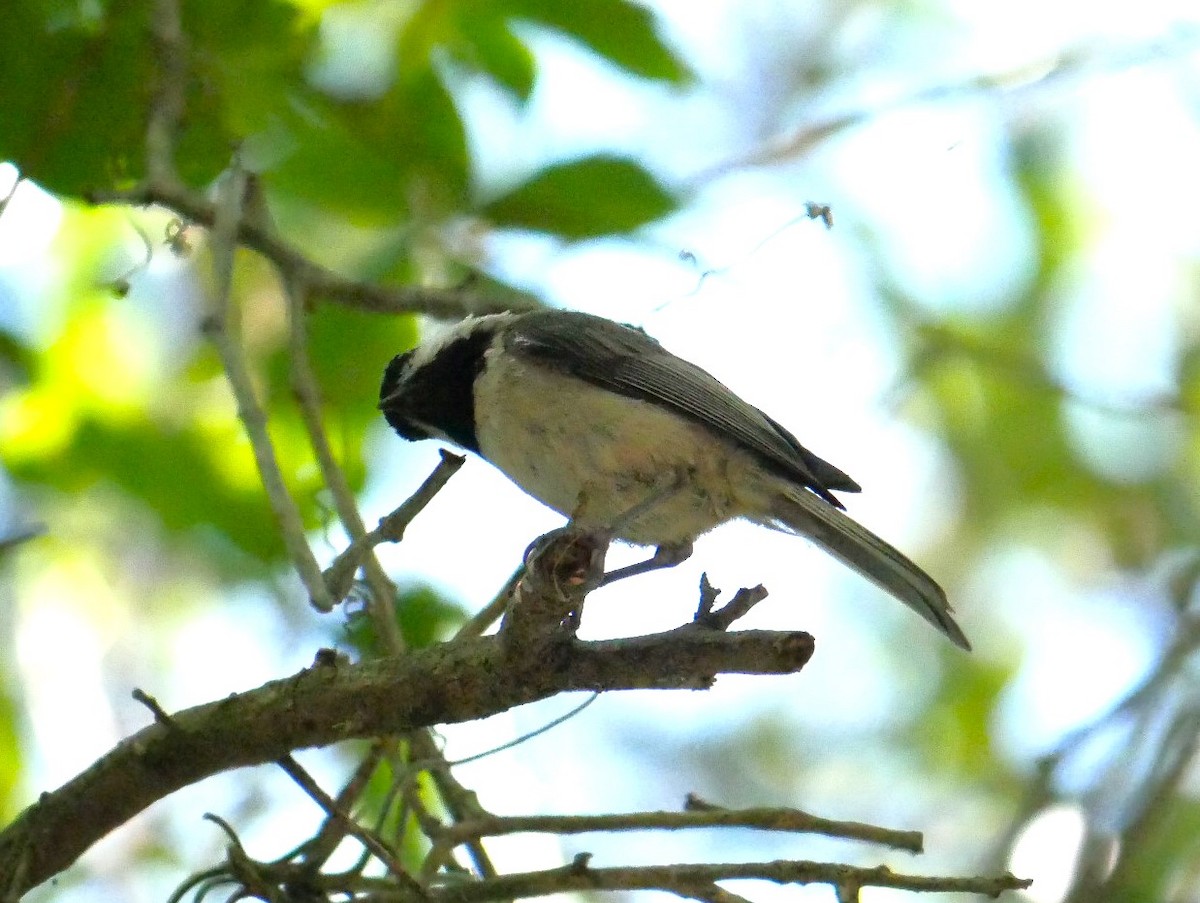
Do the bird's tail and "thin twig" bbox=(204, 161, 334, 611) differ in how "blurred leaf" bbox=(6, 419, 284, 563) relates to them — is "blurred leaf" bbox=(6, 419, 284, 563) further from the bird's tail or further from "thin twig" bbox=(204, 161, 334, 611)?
the bird's tail

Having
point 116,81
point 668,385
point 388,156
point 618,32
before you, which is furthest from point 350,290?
point 618,32

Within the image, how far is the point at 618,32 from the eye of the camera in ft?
12.0

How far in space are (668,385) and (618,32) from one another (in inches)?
40.1

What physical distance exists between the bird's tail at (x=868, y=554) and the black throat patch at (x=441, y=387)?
1045 millimetres

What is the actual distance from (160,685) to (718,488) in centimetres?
349

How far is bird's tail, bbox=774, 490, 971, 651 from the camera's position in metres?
3.56

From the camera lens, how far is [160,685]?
6.24 m

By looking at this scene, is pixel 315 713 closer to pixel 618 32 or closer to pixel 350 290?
pixel 350 290

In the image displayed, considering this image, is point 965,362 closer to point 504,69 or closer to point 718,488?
point 718,488

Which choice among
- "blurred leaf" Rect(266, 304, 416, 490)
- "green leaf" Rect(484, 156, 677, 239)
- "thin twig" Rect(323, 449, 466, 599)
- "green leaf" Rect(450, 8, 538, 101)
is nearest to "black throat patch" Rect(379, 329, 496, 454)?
"blurred leaf" Rect(266, 304, 416, 490)

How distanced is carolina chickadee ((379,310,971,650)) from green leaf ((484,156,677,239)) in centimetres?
40

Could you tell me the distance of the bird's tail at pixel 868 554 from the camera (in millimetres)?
3561

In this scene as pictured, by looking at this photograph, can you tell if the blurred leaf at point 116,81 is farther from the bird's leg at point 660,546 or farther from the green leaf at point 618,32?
the bird's leg at point 660,546

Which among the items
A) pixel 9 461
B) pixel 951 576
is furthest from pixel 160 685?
pixel 951 576
